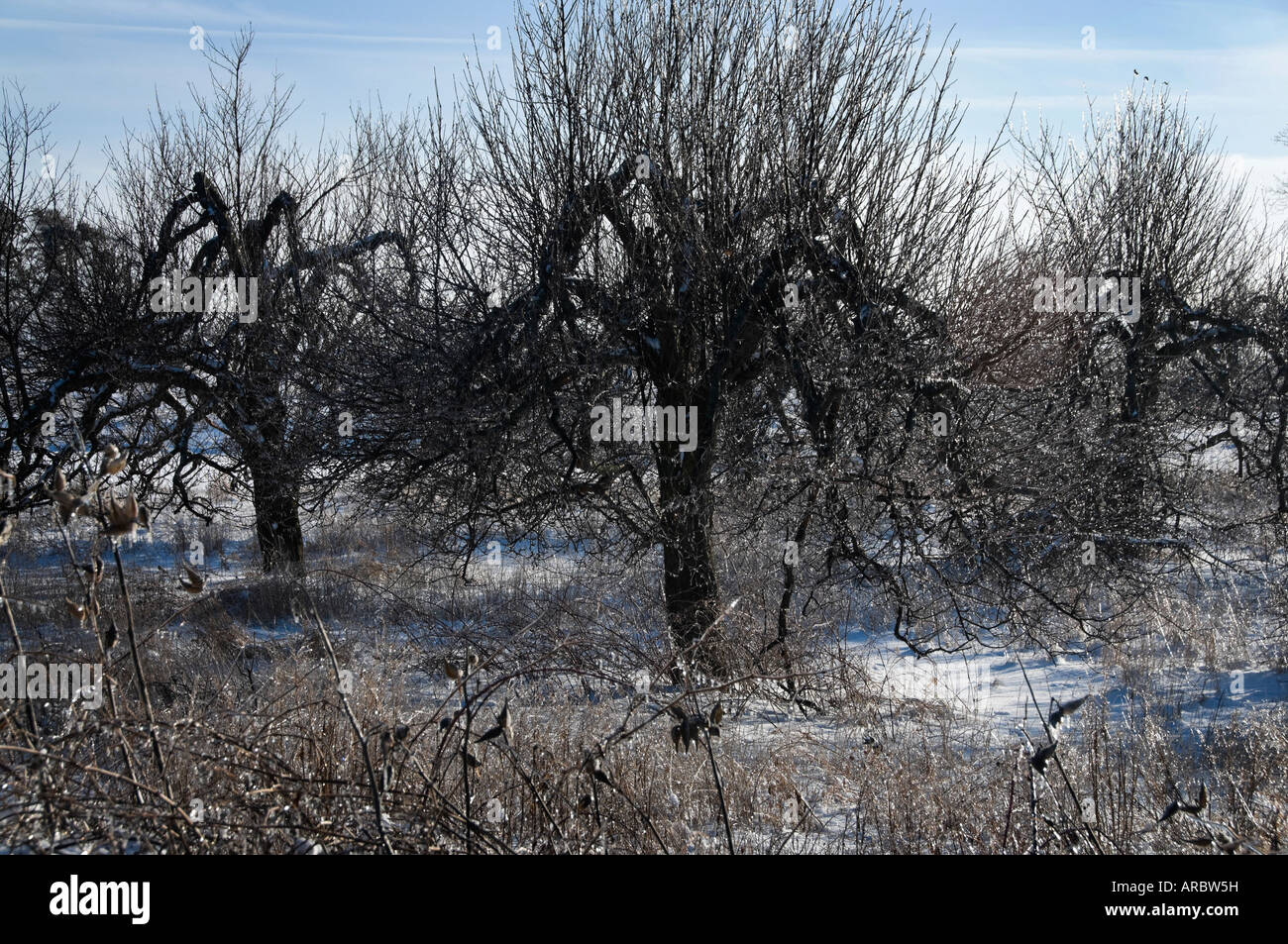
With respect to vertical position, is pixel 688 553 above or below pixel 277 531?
above

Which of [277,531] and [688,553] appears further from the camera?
[277,531]

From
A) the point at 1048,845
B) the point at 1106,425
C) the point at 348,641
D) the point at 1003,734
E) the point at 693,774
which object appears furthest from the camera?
the point at 1106,425

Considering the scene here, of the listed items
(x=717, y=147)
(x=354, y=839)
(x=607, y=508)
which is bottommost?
(x=354, y=839)

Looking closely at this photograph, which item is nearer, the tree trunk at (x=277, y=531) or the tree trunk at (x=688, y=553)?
the tree trunk at (x=688, y=553)

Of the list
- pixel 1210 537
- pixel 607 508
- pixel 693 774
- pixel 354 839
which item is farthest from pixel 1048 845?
pixel 1210 537

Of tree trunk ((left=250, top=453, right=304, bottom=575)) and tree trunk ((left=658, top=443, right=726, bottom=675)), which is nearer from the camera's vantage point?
tree trunk ((left=658, top=443, right=726, bottom=675))

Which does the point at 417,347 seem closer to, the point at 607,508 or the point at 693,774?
the point at 607,508

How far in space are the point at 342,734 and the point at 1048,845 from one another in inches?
121

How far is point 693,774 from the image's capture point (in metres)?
4.27

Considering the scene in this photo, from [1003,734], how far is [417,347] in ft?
16.3

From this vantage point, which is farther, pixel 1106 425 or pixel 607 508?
pixel 1106 425

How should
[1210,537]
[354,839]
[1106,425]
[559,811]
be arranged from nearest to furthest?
[354,839] → [559,811] → [1106,425] → [1210,537]
